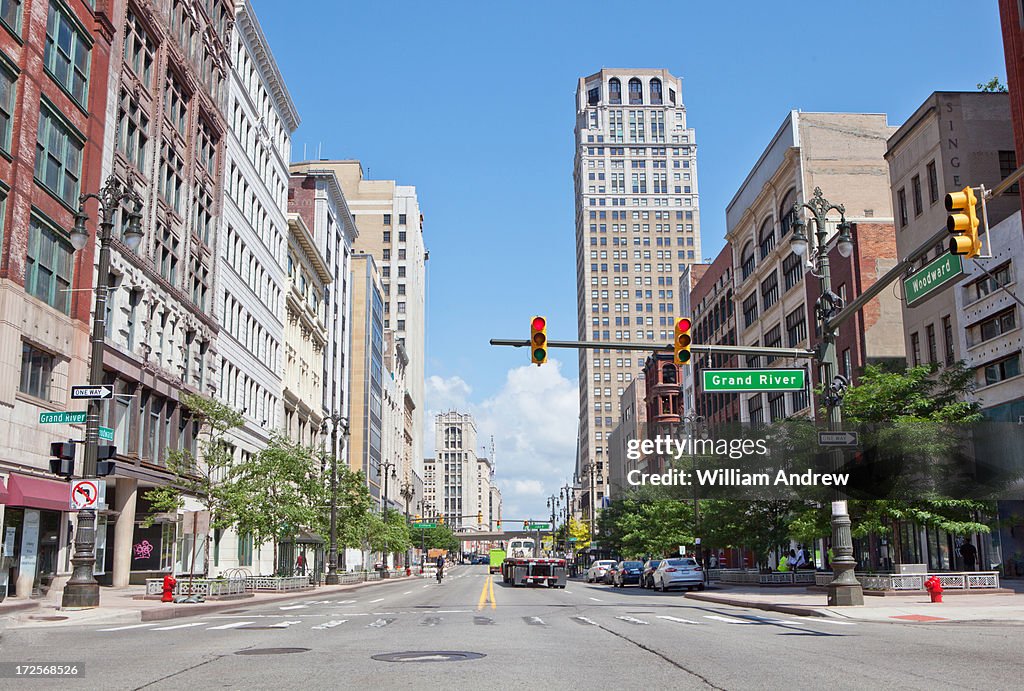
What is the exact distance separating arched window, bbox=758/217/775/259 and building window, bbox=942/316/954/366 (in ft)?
90.7

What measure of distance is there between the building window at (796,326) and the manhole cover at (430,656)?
60.4 meters

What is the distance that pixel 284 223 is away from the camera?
3088 inches

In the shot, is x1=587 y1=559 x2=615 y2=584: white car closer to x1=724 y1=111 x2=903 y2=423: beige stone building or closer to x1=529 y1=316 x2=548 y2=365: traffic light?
x1=724 y1=111 x2=903 y2=423: beige stone building

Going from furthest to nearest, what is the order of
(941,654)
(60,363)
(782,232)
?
(782,232) → (60,363) → (941,654)

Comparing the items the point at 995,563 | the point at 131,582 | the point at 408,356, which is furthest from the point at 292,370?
the point at 408,356

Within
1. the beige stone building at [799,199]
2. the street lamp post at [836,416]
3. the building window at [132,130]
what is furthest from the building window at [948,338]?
the building window at [132,130]

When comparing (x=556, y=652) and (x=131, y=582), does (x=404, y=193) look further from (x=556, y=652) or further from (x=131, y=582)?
(x=556, y=652)

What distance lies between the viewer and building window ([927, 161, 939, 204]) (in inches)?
2070

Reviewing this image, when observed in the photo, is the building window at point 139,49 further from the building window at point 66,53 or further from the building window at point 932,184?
the building window at point 932,184

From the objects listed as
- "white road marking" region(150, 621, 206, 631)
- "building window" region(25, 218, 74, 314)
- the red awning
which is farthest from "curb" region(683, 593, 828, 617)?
"building window" region(25, 218, 74, 314)

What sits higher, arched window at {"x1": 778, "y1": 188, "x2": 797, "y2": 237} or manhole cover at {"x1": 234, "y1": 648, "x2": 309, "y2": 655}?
arched window at {"x1": 778, "y1": 188, "x2": 797, "y2": 237}

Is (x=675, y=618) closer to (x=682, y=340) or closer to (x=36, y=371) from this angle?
(x=682, y=340)

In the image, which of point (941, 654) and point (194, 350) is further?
point (194, 350)

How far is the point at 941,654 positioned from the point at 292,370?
7397 cm
